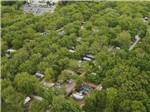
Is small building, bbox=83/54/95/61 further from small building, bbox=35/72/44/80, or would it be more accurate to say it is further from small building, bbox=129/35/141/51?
small building, bbox=35/72/44/80

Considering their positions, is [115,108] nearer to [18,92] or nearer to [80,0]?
[18,92]

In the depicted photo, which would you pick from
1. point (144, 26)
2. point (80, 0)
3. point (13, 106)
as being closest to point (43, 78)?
point (13, 106)

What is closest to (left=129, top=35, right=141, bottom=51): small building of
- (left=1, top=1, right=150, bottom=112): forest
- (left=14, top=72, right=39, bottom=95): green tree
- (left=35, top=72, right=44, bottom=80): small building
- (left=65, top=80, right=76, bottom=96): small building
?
(left=1, top=1, right=150, bottom=112): forest

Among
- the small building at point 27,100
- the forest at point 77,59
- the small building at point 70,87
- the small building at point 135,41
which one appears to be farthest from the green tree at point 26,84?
the small building at point 135,41

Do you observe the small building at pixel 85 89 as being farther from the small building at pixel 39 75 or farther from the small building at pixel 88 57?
the small building at pixel 88 57

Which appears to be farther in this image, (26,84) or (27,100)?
(26,84)

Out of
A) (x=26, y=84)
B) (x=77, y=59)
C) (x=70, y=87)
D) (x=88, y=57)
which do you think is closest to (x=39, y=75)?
(x=26, y=84)

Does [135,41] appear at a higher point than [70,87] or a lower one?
higher

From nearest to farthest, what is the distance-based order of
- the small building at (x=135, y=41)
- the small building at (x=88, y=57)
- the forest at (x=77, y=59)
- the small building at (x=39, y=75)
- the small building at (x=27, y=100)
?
the forest at (x=77, y=59) → the small building at (x=27, y=100) → the small building at (x=39, y=75) → the small building at (x=88, y=57) → the small building at (x=135, y=41)

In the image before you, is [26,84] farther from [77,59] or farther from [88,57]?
[88,57]
